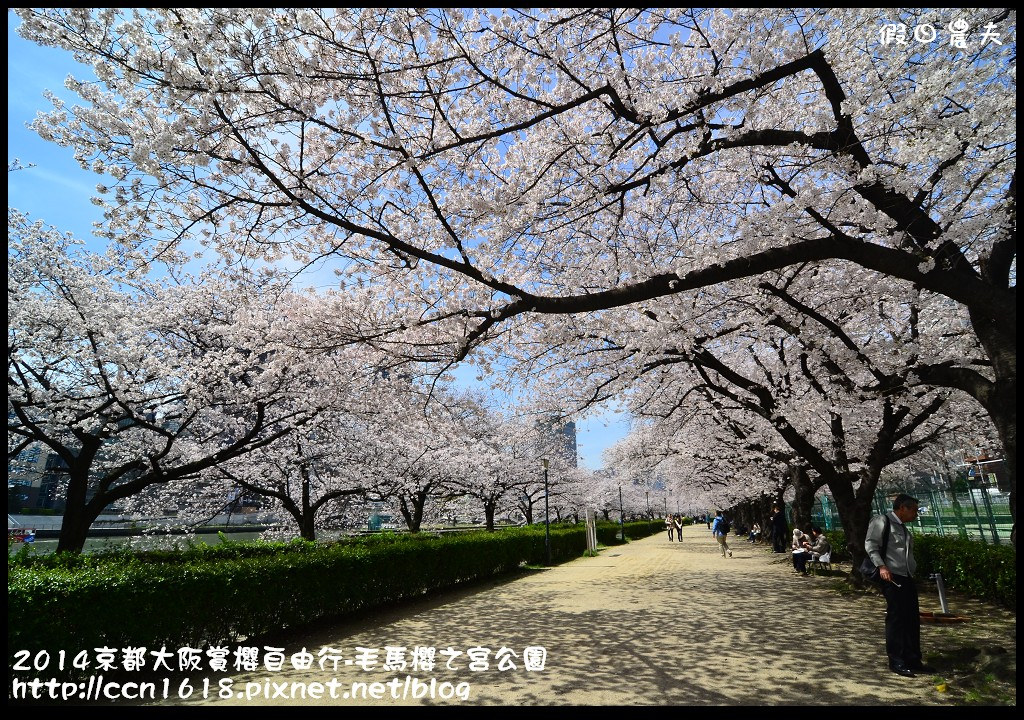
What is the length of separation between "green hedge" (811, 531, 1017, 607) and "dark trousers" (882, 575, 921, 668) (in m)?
3.10

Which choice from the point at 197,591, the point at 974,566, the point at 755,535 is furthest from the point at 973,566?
the point at 755,535

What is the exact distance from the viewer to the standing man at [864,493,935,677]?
4.80 m

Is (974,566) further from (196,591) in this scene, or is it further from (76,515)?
(76,515)

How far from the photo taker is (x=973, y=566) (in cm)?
881

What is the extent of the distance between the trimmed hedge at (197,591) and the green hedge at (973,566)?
960 cm

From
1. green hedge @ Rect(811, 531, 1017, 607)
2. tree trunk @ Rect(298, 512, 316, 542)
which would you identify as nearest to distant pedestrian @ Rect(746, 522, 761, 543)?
green hedge @ Rect(811, 531, 1017, 607)

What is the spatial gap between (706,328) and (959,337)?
391cm

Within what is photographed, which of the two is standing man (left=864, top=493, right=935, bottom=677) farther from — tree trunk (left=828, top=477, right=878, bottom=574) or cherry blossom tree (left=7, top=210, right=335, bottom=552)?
cherry blossom tree (left=7, top=210, right=335, bottom=552)

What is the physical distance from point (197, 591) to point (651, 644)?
5487mm

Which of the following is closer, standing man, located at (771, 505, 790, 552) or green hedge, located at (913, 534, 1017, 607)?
green hedge, located at (913, 534, 1017, 607)

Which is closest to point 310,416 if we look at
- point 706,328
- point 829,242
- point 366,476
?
point 366,476

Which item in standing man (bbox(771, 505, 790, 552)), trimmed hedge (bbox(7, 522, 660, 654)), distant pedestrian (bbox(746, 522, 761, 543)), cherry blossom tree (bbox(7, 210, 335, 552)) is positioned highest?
cherry blossom tree (bbox(7, 210, 335, 552))

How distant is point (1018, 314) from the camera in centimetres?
428

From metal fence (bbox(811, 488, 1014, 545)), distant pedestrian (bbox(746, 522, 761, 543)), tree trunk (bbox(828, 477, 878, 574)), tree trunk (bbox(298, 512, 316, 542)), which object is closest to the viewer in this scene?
tree trunk (bbox(828, 477, 878, 574))
